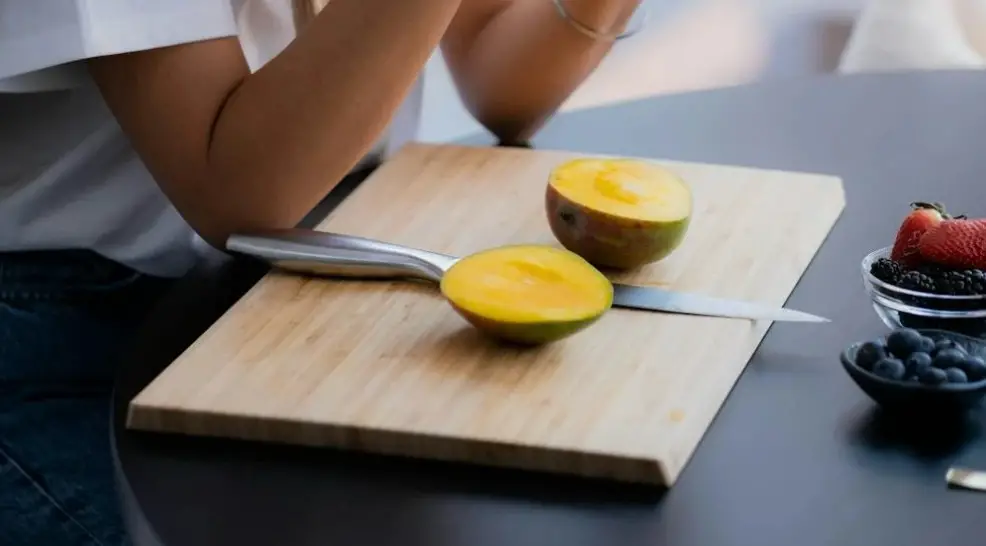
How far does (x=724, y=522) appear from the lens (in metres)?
0.59

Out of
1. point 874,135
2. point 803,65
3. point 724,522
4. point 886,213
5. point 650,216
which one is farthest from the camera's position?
point 803,65

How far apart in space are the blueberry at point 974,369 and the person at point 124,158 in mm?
422

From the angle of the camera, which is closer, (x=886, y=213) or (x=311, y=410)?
(x=311, y=410)

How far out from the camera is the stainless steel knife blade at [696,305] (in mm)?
767

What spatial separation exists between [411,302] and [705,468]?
236mm

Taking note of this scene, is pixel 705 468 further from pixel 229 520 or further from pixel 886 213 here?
pixel 886 213

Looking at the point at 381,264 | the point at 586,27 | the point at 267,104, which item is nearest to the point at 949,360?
the point at 381,264

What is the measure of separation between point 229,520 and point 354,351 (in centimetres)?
16

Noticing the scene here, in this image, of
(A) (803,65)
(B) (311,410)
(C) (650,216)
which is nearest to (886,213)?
(C) (650,216)

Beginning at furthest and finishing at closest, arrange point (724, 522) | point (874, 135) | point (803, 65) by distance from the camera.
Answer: point (803, 65) → point (874, 135) → point (724, 522)

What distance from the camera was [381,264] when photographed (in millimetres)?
825

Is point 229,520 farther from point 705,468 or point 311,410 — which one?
point 705,468

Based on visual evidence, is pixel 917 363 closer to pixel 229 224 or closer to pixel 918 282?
pixel 918 282

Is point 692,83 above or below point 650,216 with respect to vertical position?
below
